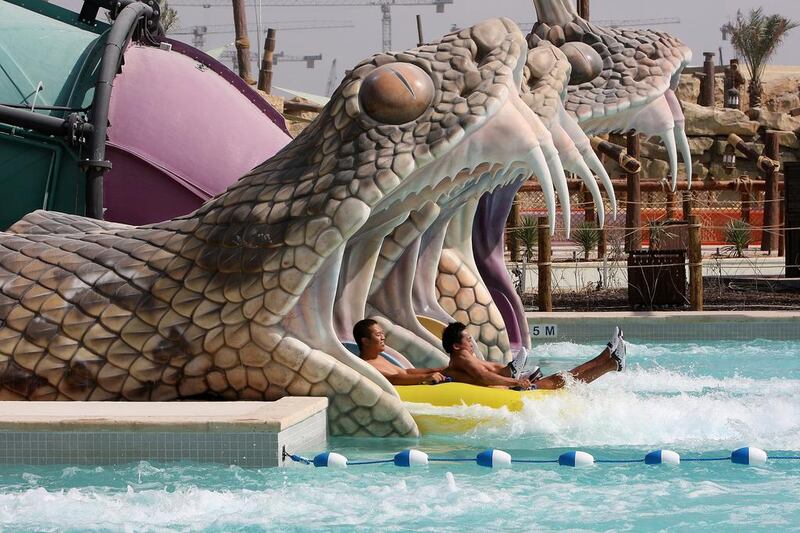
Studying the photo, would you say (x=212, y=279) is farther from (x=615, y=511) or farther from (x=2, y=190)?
(x=2, y=190)

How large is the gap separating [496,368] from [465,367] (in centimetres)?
45

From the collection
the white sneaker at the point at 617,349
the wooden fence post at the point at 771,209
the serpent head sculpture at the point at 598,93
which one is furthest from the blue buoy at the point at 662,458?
the wooden fence post at the point at 771,209

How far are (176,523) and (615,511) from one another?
149 centimetres

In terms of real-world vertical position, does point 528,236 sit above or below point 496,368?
above

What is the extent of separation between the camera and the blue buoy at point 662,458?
5117mm

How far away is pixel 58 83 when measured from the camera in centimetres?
884

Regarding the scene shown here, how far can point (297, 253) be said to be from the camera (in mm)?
5508

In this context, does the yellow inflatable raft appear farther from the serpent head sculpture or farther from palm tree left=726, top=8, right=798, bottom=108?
palm tree left=726, top=8, right=798, bottom=108

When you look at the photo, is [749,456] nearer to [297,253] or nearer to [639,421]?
[639,421]

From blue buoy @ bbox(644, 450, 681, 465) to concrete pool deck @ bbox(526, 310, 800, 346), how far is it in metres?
6.11

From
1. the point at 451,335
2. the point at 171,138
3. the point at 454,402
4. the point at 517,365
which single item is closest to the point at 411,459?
the point at 454,402

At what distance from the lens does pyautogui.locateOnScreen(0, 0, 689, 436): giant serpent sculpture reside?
5508mm

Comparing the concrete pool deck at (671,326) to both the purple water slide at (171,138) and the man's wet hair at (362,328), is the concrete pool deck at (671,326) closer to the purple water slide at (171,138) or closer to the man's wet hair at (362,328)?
the purple water slide at (171,138)

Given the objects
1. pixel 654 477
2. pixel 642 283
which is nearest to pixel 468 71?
pixel 654 477
